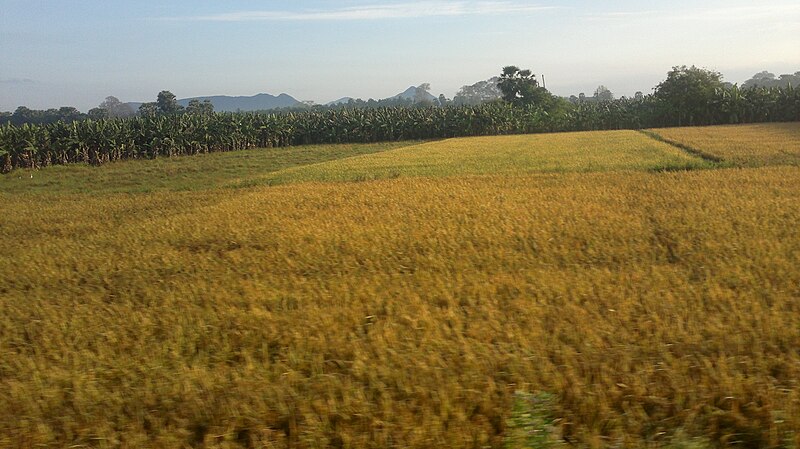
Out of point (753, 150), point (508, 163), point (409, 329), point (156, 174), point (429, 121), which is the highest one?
point (429, 121)

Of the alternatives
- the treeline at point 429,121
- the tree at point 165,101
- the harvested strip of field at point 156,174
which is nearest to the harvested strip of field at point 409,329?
the harvested strip of field at point 156,174

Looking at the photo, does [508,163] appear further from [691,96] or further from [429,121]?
[691,96]

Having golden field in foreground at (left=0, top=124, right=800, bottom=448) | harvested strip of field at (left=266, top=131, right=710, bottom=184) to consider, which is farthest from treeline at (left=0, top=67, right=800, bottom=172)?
golden field in foreground at (left=0, top=124, right=800, bottom=448)

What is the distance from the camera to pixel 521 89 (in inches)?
2124

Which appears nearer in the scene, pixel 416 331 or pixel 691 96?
pixel 416 331

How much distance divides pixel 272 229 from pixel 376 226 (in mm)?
1651

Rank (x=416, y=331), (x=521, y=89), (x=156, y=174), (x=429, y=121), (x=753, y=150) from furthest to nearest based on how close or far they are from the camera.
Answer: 1. (x=521, y=89)
2. (x=429, y=121)
3. (x=156, y=174)
4. (x=753, y=150)
5. (x=416, y=331)

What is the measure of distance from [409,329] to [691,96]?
44225mm

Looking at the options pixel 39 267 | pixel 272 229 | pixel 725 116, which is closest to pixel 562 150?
pixel 272 229

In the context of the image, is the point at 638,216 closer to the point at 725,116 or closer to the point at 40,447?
the point at 40,447

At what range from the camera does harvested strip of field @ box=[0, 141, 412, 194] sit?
776 inches

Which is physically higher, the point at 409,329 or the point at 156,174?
the point at 156,174

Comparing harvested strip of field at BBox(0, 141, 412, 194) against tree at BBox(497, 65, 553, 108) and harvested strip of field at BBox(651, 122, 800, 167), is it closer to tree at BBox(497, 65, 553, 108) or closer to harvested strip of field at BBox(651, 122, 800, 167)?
harvested strip of field at BBox(651, 122, 800, 167)

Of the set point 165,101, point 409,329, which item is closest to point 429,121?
point 409,329
